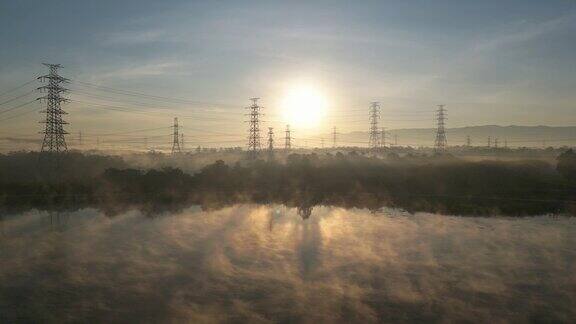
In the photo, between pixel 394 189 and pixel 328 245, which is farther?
pixel 394 189

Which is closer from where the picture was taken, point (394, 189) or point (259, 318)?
point (259, 318)

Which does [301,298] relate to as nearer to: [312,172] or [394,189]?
[394,189]

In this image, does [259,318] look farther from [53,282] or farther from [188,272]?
[53,282]

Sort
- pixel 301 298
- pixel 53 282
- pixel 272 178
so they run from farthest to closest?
pixel 272 178, pixel 53 282, pixel 301 298

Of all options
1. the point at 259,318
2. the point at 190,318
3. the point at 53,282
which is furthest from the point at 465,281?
the point at 53,282

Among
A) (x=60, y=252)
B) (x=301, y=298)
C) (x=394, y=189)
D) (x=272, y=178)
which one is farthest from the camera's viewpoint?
(x=272, y=178)

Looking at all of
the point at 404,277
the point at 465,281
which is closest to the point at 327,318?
the point at 404,277
